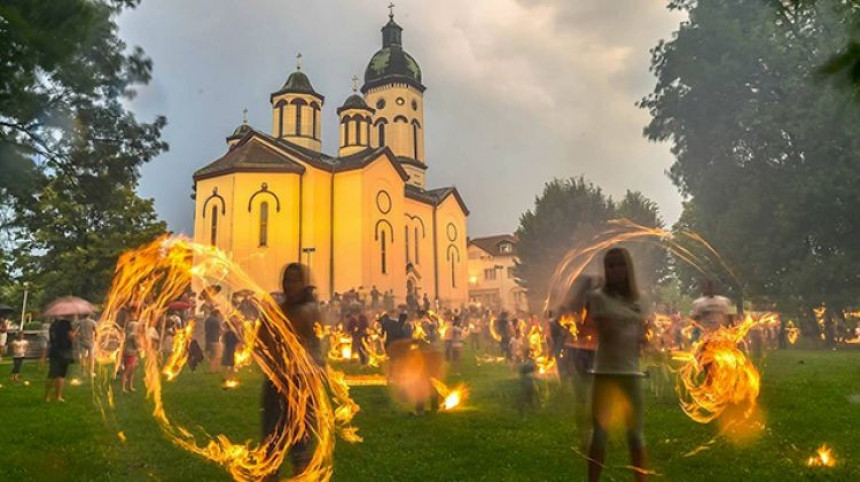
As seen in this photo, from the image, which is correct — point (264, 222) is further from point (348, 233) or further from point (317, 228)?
point (348, 233)

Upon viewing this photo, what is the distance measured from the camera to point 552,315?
14156 millimetres

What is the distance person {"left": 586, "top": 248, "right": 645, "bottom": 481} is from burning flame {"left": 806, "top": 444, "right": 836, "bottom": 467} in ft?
11.3

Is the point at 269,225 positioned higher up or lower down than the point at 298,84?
lower down

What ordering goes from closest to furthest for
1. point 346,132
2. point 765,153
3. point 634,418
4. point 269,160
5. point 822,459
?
point 634,418, point 822,459, point 765,153, point 269,160, point 346,132

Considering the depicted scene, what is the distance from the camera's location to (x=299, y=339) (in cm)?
571

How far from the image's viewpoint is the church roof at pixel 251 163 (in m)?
46.6

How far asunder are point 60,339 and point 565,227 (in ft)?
142

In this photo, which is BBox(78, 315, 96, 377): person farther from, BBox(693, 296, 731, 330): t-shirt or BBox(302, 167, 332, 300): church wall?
BBox(302, 167, 332, 300): church wall

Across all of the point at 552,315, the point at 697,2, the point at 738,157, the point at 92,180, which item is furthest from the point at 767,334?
the point at 92,180

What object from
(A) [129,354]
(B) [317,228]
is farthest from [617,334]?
(B) [317,228]

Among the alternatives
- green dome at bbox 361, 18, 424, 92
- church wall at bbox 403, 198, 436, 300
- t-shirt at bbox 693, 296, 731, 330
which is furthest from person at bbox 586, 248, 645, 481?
green dome at bbox 361, 18, 424, 92

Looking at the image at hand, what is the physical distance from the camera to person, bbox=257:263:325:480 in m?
5.57

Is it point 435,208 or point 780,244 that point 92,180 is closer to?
point 780,244

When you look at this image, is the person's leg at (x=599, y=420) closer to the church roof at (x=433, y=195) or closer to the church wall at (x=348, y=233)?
the church wall at (x=348, y=233)
